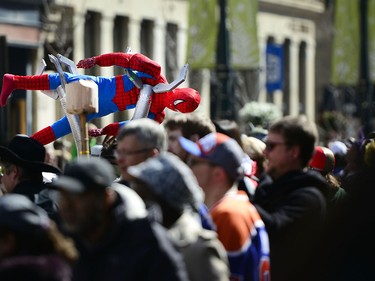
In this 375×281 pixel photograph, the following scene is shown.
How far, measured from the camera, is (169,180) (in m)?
6.24

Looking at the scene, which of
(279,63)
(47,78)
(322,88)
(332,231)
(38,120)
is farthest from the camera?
(322,88)

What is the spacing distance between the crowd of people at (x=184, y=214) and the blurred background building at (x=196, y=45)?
816 cm

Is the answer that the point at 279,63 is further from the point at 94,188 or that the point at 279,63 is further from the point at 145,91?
the point at 94,188

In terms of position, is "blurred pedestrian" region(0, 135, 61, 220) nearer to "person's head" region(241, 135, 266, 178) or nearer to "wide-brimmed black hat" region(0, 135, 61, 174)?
"wide-brimmed black hat" region(0, 135, 61, 174)

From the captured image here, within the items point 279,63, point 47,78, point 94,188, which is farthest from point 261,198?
point 279,63

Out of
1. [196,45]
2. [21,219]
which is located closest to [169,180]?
[21,219]

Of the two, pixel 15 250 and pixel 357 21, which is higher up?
pixel 357 21

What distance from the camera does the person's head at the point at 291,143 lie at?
307 inches

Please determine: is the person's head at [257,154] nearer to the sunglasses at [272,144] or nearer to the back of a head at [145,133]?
the sunglasses at [272,144]

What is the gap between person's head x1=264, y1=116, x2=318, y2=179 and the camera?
780cm

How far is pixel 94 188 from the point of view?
5895 mm

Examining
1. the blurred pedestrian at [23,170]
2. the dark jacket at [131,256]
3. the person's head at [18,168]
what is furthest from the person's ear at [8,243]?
the person's head at [18,168]

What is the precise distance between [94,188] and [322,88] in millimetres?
54841

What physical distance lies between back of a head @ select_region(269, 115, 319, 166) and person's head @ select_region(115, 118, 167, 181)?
2.73 feet
